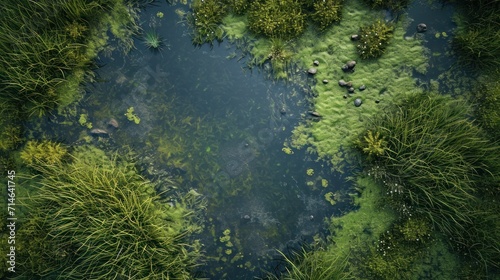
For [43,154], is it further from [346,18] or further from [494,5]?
[494,5]

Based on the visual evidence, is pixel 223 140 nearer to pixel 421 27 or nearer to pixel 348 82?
pixel 348 82

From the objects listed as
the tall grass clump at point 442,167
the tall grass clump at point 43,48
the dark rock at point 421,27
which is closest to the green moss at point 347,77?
the dark rock at point 421,27

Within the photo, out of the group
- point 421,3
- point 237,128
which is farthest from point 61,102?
point 421,3

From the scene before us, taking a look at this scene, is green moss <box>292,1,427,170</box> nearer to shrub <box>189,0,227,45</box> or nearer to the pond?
the pond

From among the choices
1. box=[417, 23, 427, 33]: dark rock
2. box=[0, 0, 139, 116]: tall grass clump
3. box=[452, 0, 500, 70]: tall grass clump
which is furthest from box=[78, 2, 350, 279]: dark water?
box=[452, 0, 500, 70]: tall grass clump

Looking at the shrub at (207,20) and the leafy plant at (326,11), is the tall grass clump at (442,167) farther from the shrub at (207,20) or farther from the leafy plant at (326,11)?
the shrub at (207,20)

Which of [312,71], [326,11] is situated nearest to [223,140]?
[312,71]
